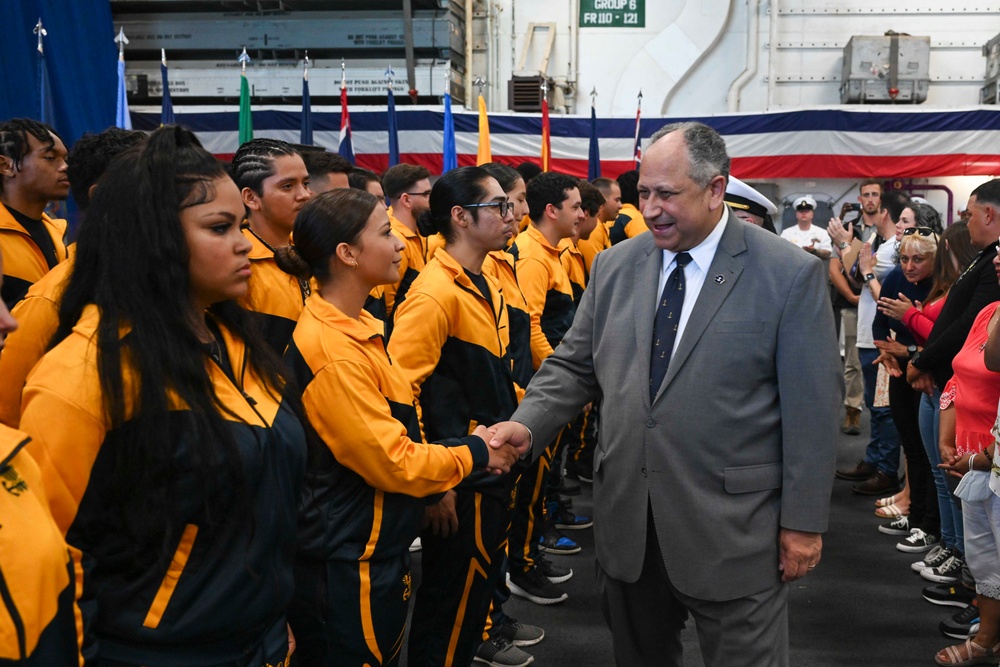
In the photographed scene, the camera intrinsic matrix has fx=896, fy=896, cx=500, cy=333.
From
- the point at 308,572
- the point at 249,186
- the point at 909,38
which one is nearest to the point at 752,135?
the point at 909,38

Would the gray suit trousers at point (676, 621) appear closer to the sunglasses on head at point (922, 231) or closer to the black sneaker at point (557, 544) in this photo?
the black sneaker at point (557, 544)

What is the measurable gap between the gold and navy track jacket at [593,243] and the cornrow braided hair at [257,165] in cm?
327

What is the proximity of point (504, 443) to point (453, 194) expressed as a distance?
1127mm

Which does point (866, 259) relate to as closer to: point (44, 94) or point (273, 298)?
point (273, 298)

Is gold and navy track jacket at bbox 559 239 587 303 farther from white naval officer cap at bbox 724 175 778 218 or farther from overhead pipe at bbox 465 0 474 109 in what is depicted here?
overhead pipe at bbox 465 0 474 109

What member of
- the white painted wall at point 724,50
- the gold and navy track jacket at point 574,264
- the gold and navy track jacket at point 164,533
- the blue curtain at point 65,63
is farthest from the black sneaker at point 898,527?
the white painted wall at point 724,50

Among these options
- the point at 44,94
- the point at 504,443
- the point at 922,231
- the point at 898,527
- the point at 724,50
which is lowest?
the point at 898,527

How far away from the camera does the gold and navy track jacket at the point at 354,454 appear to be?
6.50 ft

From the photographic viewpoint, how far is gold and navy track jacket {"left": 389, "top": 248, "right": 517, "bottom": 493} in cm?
273

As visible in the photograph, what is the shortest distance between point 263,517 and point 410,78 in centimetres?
939

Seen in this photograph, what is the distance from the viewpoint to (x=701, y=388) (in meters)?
2.08

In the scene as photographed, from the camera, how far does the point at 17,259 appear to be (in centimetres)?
285

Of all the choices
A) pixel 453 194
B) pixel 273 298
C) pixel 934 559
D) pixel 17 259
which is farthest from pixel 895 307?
pixel 17 259

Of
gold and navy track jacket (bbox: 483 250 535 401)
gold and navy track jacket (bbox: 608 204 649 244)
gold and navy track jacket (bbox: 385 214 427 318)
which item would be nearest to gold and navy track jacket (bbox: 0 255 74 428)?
gold and navy track jacket (bbox: 483 250 535 401)
